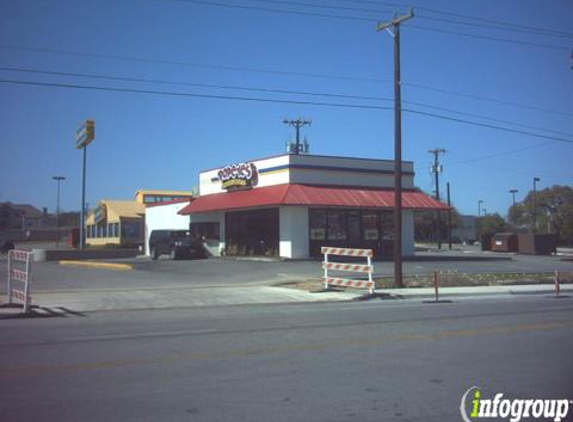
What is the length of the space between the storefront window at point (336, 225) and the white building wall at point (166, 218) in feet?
43.2

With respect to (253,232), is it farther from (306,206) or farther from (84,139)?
(84,139)

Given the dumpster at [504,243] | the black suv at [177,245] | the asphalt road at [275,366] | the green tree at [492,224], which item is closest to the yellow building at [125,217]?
the black suv at [177,245]

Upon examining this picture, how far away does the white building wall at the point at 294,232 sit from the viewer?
34750mm

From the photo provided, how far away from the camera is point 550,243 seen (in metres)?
53.2

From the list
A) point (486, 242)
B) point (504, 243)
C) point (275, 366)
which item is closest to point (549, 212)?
point (486, 242)

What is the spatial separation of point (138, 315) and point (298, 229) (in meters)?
20.4

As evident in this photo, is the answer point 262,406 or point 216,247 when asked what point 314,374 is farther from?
point 216,247

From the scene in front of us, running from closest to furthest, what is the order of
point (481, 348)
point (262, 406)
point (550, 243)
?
1. point (262, 406)
2. point (481, 348)
3. point (550, 243)

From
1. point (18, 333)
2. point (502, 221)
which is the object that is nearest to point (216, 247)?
point (18, 333)

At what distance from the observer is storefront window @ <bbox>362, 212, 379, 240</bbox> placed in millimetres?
37469

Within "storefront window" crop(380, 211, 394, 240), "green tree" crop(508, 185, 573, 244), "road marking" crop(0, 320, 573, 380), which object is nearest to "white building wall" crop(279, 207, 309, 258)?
"storefront window" crop(380, 211, 394, 240)

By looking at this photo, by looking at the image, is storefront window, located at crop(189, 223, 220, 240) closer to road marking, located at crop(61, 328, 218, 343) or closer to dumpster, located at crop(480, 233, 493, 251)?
road marking, located at crop(61, 328, 218, 343)

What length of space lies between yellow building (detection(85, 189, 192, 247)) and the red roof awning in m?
22.7

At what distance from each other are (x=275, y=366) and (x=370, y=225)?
29.6 metres
